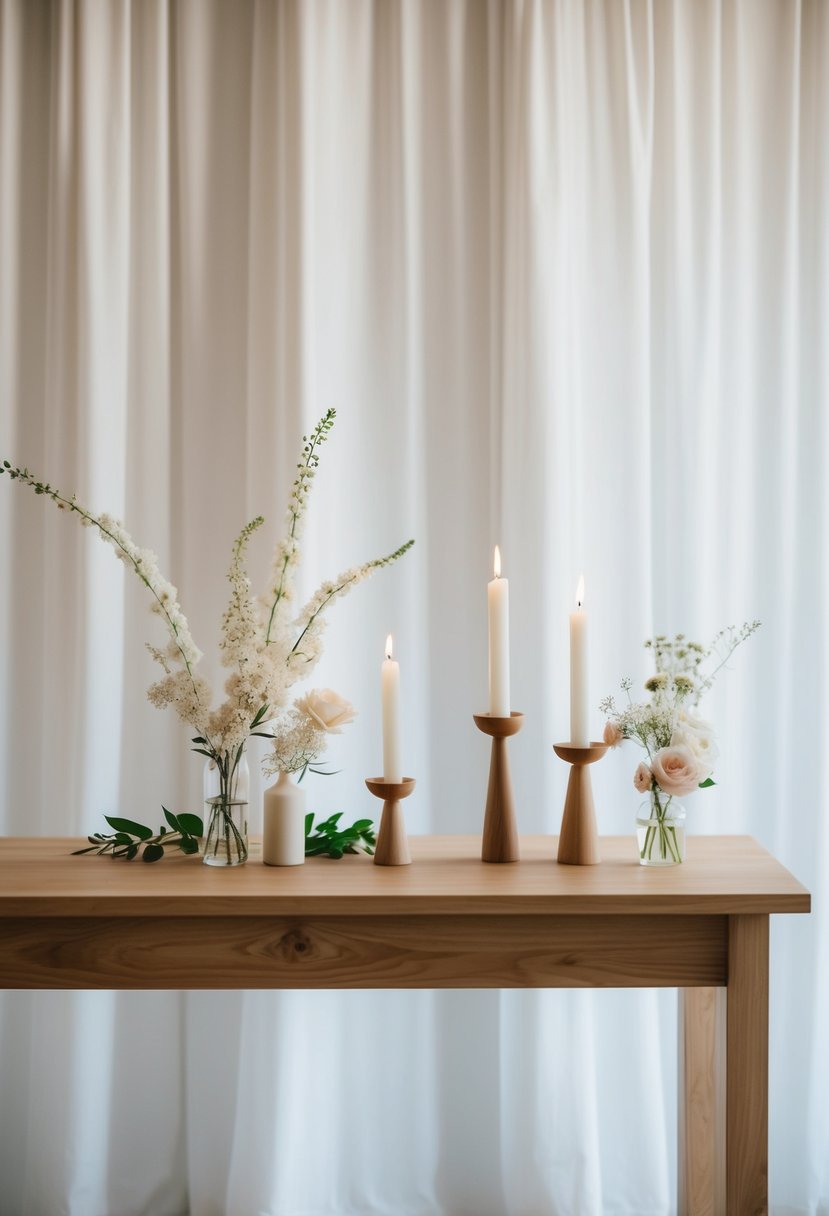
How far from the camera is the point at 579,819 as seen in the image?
62.0 inches

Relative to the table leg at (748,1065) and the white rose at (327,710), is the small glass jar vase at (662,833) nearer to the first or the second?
the table leg at (748,1065)

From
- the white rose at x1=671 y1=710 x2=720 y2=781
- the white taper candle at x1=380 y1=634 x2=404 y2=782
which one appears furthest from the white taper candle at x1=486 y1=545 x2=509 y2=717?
the white rose at x1=671 y1=710 x2=720 y2=781

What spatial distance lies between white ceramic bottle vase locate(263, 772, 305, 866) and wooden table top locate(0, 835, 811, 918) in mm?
25

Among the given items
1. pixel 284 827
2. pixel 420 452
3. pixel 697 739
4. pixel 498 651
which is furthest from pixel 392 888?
pixel 420 452

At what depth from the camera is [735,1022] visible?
1389mm

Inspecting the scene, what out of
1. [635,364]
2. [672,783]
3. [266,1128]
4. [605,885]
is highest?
[635,364]

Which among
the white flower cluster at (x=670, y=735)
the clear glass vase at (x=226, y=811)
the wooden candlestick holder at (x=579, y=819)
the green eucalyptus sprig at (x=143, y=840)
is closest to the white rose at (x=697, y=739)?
the white flower cluster at (x=670, y=735)

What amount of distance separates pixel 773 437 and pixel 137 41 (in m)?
1.40

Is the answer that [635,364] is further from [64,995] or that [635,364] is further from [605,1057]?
[64,995]

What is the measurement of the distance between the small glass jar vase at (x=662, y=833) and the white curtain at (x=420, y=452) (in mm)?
405

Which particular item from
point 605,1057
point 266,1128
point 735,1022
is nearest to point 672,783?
point 735,1022

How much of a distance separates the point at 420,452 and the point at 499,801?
0.73m

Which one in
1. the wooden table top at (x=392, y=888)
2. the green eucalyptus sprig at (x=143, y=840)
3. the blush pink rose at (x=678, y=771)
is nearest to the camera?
the wooden table top at (x=392, y=888)

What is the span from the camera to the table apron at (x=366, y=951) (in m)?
1.42
